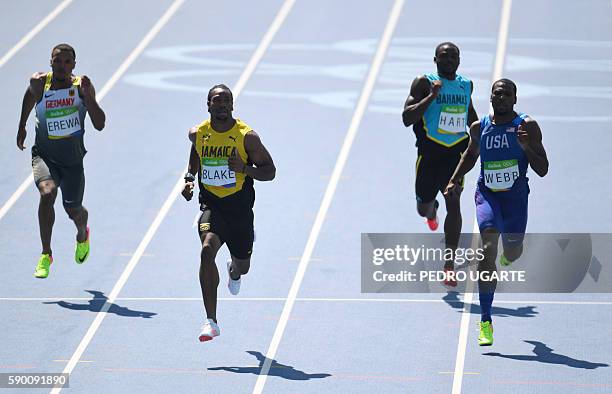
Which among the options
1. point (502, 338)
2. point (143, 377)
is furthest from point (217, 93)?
point (502, 338)

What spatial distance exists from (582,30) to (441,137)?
272 inches

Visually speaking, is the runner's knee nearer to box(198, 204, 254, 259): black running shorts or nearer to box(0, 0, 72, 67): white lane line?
box(198, 204, 254, 259): black running shorts

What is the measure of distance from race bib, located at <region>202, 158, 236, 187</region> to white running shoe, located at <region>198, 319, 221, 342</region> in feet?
3.21

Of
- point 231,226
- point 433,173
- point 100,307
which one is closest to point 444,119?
point 433,173

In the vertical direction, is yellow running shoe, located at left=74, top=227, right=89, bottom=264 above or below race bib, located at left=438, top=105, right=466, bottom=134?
below

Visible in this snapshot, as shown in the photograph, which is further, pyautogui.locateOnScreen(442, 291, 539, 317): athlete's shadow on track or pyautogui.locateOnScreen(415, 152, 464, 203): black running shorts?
pyautogui.locateOnScreen(415, 152, 464, 203): black running shorts

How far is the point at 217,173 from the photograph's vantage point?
9.40 m

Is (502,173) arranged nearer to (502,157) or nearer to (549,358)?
(502,157)

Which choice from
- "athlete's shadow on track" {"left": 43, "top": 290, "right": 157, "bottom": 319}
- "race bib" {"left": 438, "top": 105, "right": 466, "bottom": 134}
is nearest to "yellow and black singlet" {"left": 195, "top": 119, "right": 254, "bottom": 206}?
"athlete's shadow on track" {"left": 43, "top": 290, "right": 157, "bottom": 319}

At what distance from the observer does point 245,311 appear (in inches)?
411

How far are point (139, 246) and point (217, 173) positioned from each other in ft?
8.56

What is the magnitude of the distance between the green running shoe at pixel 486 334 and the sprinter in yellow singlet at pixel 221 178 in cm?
176

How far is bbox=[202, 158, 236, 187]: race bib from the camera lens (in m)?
9.34

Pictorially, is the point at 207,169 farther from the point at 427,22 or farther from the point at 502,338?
the point at 427,22
